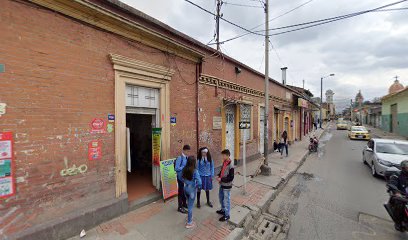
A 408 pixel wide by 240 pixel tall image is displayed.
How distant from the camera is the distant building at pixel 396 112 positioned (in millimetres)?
20827

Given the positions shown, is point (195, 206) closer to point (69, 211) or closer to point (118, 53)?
point (69, 211)

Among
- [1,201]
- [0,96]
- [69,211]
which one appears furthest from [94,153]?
[0,96]

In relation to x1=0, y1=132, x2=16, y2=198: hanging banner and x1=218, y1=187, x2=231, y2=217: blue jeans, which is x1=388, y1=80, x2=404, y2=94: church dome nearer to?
x1=218, y1=187, x2=231, y2=217: blue jeans

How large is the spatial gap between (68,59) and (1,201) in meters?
2.64

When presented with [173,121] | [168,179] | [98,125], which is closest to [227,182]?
[168,179]

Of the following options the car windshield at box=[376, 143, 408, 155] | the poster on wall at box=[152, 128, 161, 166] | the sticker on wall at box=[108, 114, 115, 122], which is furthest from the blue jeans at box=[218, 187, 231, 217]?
the car windshield at box=[376, 143, 408, 155]

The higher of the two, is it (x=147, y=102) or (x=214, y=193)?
(x=147, y=102)

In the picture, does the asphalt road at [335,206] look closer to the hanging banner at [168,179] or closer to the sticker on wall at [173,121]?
the hanging banner at [168,179]

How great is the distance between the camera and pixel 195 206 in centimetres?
514

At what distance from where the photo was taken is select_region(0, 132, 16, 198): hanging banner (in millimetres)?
3064

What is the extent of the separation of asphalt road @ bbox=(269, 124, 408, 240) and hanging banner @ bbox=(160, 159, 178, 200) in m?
2.84

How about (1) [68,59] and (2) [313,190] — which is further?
(2) [313,190]

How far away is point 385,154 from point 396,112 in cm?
2282

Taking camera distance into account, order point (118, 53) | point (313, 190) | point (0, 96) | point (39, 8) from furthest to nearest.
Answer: point (313, 190)
point (118, 53)
point (39, 8)
point (0, 96)
